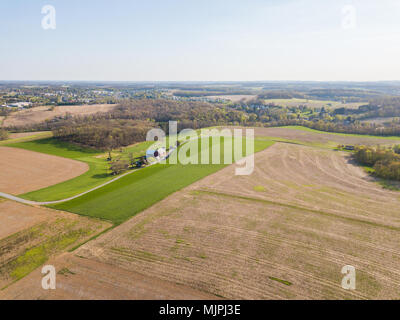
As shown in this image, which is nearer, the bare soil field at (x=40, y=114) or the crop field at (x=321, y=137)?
the crop field at (x=321, y=137)

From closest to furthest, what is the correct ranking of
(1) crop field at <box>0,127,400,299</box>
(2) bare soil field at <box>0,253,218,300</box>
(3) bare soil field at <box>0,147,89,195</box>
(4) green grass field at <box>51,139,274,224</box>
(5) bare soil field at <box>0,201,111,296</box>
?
(2) bare soil field at <box>0,253,218,300</box> → (1) crop field at <box>0,127,400,299</box> → (5) bare soil field at <box>0,201,111,296</box> → (4) green grass field at <box>51,139,274,224</box> → (3) bare soil field at <box>0,147,89,195</box>

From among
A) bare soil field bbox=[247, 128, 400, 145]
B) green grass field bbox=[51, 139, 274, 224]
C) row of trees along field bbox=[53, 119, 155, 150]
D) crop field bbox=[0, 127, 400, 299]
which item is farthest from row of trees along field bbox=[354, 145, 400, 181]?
row of trees along field bbox=[53, 119, 155, 150]

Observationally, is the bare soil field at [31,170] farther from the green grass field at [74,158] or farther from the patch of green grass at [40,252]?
the patch of green grass at [40,252]

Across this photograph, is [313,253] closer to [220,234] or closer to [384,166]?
[220,234]

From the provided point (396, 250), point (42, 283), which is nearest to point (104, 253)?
point (42, 283)

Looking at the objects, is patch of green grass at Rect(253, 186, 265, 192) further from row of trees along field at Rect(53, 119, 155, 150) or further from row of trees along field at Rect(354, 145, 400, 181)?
row of trees along field at Rect(53, 119, 155, 150)

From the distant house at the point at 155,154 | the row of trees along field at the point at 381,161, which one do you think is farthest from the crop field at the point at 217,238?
the distant house at the point at 155,154

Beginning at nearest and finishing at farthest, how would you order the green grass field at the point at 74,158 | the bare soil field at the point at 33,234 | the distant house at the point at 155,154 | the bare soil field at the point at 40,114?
the bare soil field at the point at 33,234 → the green grass field at the point at 74,158 → the distant house at the point at 155,154 → the bare soil field at the point at 40,114
